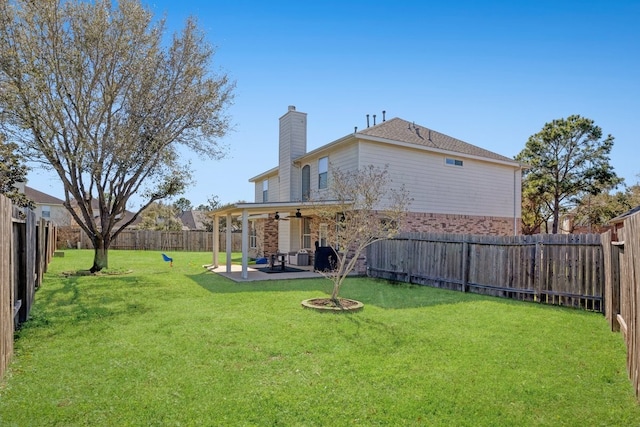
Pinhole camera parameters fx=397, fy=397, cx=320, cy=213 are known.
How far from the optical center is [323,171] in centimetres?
1708

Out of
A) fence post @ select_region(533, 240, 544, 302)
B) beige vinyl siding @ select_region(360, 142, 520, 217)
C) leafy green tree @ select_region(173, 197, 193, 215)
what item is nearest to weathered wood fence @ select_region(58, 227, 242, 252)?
beige vinyl siding @ select_region(360, 142, 520, 217)

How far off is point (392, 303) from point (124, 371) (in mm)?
5975

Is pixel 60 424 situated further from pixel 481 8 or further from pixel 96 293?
pixel 481 8

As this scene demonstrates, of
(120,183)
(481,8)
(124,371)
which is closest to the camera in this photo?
(124,371)

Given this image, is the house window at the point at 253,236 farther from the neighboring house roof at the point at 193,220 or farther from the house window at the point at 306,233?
the neighboring house roof at the point at 193,220

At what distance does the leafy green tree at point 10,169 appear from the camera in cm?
1360

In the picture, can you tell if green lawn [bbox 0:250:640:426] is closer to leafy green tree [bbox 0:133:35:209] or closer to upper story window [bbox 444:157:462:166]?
leafy green tree [bbox 0:133:35:209]

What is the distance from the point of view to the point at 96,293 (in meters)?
10.4

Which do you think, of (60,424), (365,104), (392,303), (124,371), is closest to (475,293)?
(392,303)

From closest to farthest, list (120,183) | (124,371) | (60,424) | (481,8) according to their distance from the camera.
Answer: (60,424) → (124,371) → (481,8) → (120,183)

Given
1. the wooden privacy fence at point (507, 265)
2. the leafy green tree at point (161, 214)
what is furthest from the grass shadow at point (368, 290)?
the leafy green tree at point (161, 214)

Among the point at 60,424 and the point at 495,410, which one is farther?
the point at 495,410

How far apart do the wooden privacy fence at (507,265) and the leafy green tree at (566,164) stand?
19.3 meters

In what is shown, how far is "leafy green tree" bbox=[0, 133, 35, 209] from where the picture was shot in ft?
44.6
